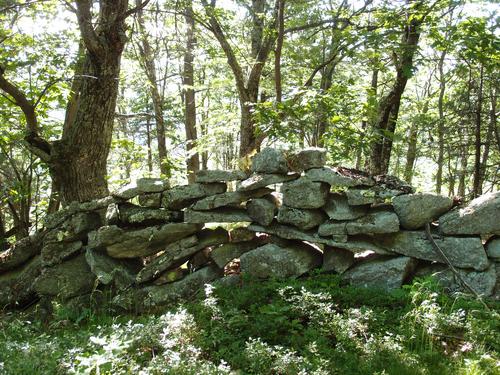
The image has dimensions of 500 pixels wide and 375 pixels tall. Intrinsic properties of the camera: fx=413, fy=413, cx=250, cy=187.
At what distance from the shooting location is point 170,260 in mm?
6129

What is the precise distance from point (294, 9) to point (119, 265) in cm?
708

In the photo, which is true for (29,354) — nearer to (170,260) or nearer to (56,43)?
(170,260)

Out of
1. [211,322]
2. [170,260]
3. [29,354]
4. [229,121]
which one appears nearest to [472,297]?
[211,322]

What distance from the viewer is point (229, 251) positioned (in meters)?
6.20

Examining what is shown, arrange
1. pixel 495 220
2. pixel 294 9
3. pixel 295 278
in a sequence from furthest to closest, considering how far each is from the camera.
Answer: pixel 294 9, pixel 295 278, pixel 495 220

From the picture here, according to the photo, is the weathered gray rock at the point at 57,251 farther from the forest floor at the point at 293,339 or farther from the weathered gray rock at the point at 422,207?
the weathered gray rock at the point at 422,207

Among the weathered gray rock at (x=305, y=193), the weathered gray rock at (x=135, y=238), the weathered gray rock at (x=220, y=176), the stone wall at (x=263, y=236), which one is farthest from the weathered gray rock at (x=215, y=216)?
the weathered gray rock at (x=305, y=193)

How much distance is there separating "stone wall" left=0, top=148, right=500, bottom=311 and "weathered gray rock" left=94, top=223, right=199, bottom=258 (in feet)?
0.05

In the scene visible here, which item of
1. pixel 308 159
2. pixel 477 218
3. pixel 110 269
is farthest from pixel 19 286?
pixel 477 218

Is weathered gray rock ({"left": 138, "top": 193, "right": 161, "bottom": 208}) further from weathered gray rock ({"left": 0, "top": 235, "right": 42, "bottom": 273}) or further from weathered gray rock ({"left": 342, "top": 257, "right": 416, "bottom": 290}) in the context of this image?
weathered gray rock ({"left": 342, "top": 257, "right": 416, "bottom": 290})

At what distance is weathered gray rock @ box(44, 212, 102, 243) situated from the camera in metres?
6.62

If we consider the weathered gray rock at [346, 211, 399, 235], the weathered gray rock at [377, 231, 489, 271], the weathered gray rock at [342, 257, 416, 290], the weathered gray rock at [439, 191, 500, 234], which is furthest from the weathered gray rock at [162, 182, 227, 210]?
the weathered gray rock at [439, 191, 500, 234]

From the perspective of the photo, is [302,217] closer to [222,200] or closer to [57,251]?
[222,200]

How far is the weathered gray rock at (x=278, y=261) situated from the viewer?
5734 mm
